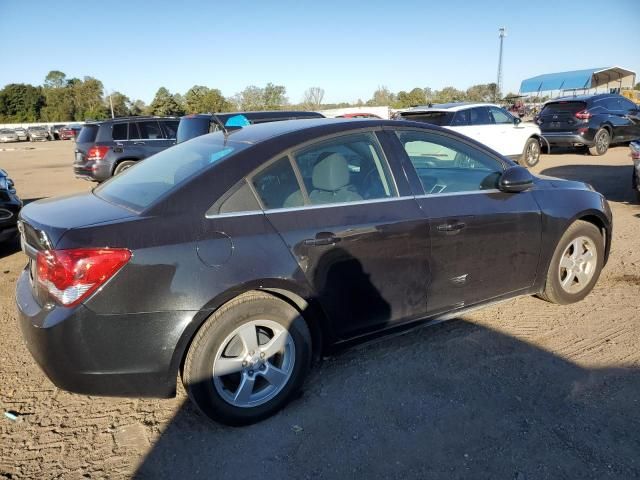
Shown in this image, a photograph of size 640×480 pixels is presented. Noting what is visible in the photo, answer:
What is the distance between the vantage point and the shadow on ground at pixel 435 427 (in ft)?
7.82

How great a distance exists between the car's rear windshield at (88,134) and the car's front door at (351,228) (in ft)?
35.2

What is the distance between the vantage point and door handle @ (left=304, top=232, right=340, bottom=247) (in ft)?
8.98

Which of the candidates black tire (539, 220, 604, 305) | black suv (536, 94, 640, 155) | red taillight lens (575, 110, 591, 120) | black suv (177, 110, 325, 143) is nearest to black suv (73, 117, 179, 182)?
black suv (177, 110, 325, 143)

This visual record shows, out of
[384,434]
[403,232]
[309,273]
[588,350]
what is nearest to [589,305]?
[588,350]

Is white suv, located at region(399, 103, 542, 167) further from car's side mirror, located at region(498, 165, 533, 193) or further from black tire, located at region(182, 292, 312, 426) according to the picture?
black tire, located at region(182, 292, 312, 426)

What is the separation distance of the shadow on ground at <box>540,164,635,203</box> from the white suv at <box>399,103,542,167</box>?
91cm

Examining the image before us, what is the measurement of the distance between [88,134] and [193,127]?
4792 millimetres

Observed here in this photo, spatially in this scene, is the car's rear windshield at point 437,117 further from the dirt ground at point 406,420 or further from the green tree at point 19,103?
the green tree at point 19,103

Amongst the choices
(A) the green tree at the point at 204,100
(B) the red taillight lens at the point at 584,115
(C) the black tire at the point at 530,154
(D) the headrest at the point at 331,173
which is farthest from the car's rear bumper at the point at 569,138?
(A) the green tree at the point at 204,100

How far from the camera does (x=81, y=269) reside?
2.29 metres

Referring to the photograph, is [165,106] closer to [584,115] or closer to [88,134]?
[88,134]

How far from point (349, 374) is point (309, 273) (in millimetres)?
889

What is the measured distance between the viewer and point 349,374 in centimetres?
322

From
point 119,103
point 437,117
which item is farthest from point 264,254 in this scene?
point 119,103
